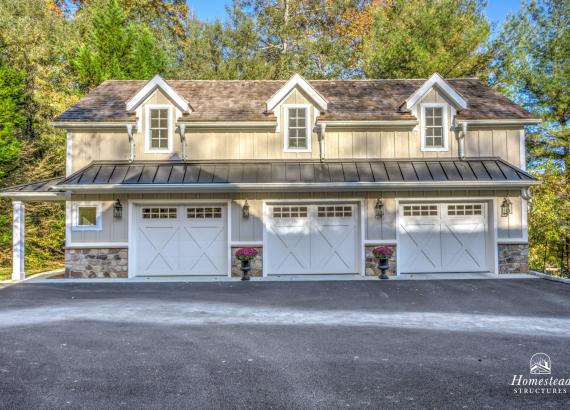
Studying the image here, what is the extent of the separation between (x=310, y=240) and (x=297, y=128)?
11.3 feet

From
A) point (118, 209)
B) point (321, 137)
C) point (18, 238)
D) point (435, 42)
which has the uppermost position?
point (435, 42)

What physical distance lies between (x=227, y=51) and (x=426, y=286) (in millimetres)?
19641

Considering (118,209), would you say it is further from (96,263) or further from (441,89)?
(441,89)

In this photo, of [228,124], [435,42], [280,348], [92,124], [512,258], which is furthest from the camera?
[435,42]

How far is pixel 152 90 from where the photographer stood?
13.1 metres

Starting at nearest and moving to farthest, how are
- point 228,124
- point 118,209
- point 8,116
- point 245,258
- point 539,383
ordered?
point 539,383 < point 245,258 < point 118,209 < point 228,124 < point 8,116

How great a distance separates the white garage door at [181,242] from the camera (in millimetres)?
12531

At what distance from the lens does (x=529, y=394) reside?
4.14 metres

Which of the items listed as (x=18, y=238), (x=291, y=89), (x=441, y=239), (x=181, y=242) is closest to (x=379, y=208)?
(x=441, y=239)

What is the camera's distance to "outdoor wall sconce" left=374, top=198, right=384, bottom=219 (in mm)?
12305

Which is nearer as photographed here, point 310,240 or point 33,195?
point 33,195

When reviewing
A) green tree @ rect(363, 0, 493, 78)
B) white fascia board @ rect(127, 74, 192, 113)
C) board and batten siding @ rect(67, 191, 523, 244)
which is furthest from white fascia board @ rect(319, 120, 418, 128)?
green tree @ rect(363, 0, 493, 78)

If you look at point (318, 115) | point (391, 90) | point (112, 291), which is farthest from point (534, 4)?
point (112, 291)

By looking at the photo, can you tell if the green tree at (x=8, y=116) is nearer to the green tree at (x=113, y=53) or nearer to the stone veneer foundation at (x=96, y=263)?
the green tree at (x=113, y=53)
